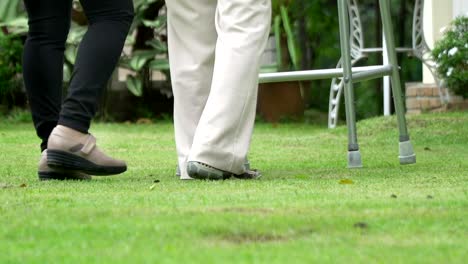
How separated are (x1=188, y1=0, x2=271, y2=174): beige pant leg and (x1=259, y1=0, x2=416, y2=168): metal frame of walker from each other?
0.87 metres

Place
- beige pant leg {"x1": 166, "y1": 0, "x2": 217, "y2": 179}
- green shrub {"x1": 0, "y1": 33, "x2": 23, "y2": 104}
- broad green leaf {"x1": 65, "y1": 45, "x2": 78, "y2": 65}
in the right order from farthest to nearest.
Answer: green shrub {"x1": 0, "y1": 33, "x2": 23, "y2": 104}, broad green leaf {"x1": 65, "y1": 45, "x2": 78, "y2": 65}, beige pant leg {"x1": 166, "y1": 0, "x2": 217, "y2": 179}

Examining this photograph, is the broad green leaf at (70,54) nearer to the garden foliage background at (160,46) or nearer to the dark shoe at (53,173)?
the garden foliage background at (160,46)

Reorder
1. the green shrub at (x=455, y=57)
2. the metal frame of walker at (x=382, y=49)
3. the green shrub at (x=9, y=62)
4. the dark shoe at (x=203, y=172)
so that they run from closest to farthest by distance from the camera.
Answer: the dark shoe at (x=203, y=172) < the green shrub at (x=455, y=57) < the metal frame of walker at (x=382, y=49) < the green shrub at (x=9, y=62)

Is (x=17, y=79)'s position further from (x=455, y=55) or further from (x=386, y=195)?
(x=386, y=195)

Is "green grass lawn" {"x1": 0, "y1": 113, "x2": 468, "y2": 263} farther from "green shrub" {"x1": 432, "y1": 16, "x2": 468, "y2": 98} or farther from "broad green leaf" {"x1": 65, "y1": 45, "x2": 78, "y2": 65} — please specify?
"broad green leaf" {"x1": 65, "y1": 45, "x2": 78, "y2": 65}

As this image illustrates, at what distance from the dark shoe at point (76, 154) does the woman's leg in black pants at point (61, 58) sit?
0.04 metres

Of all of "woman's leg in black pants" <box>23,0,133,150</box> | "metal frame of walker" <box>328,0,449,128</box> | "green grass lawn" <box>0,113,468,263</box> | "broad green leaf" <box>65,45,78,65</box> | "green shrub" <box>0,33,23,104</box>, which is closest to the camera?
"green grass lawn" <box>0,113,468,263</box>

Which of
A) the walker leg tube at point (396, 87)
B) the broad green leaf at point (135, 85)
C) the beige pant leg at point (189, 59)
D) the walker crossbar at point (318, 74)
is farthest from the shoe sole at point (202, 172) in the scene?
the broad green leaf at point (135, 85)

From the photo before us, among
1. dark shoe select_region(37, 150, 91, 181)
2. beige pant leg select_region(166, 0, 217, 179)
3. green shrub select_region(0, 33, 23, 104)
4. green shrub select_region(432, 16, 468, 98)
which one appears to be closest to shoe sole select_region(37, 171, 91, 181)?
dark shoe select_region(37, 150, 91, 181)

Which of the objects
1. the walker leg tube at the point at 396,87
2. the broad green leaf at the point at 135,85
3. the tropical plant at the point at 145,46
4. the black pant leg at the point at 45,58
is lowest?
the broad green leaf at the point at 135,85

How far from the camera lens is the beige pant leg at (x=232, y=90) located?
4.30 metres

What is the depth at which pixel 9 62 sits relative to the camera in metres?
11.0

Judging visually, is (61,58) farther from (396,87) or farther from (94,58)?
(396,87)

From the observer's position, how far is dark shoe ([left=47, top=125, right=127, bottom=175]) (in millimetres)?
4340
